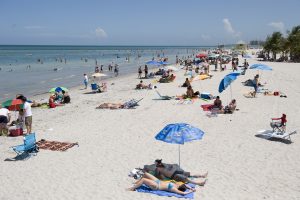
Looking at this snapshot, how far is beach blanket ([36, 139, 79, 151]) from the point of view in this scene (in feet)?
35.0

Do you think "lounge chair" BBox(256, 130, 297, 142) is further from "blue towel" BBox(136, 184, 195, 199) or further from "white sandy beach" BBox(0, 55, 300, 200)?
"blue towel" BBox(136, 184, 195, 199)

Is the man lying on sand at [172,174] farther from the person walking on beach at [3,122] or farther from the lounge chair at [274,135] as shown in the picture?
the person walking on beach at [3,122]

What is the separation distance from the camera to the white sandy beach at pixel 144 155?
769 cm

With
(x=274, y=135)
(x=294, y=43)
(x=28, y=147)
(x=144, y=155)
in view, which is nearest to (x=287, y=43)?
(x=294, y=43)

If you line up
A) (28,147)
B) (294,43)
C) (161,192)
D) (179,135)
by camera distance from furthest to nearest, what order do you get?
(294,43), (28,147), (179,135), (161,192)

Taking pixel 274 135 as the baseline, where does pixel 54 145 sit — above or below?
below

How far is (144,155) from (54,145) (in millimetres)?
3081

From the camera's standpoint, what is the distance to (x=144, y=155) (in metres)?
10.0

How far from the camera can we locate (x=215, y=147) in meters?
10.7

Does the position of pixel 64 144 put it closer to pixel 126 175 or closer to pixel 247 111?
pixel 126 175

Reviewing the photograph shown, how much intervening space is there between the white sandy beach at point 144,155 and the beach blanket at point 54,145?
25 centimetres

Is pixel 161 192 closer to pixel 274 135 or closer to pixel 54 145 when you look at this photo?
pixel 54 145

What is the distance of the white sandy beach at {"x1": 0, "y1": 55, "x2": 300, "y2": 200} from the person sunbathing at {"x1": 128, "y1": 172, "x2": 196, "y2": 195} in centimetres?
22

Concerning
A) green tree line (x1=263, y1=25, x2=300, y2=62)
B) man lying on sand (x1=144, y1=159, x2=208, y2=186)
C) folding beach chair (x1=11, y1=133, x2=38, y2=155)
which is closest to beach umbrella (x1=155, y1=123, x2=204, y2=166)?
man lying on sand (x1=144, y1=159, x2=208, y2=186)
